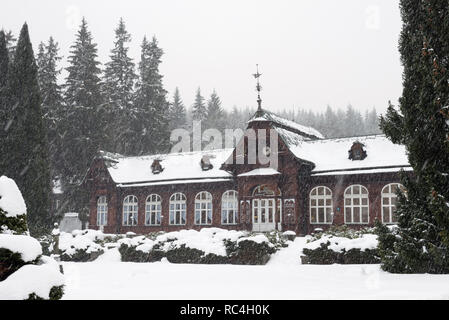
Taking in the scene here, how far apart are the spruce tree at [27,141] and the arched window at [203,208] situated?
988 centimetres

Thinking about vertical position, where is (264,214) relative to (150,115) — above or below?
below

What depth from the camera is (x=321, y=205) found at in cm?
2916

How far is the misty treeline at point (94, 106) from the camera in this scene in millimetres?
45719

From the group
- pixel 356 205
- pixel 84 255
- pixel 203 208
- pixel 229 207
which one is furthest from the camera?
→ pixel 203 208

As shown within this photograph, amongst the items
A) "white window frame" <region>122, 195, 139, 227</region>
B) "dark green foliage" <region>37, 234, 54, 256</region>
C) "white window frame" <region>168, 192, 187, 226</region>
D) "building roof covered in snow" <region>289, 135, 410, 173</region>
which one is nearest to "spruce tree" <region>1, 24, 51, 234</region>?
"dark green foliage" <region>37, 234, 54, 256</region>

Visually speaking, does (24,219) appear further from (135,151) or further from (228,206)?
(135,151)

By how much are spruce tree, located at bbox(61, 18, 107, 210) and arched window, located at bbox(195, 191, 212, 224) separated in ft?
49.5

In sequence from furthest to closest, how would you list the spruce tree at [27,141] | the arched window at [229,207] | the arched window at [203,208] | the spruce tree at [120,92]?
the spruce tree at [120,92] → the arched window at [203,208] → the arched window at [229,207] → the spruce tree at [27,141]

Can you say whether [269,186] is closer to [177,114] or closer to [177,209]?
[177,209]

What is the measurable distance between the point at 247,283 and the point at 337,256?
20.0ft

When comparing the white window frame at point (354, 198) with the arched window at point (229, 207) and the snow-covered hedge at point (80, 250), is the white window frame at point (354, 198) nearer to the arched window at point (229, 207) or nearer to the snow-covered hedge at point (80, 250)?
the arched window at point (229, 207)

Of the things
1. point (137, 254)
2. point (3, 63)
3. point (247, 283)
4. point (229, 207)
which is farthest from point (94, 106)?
point (247, 283)

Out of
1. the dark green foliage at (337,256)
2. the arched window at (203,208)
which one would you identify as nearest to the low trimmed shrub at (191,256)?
the dark green foliage at (337,256)

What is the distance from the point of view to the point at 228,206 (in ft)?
105
